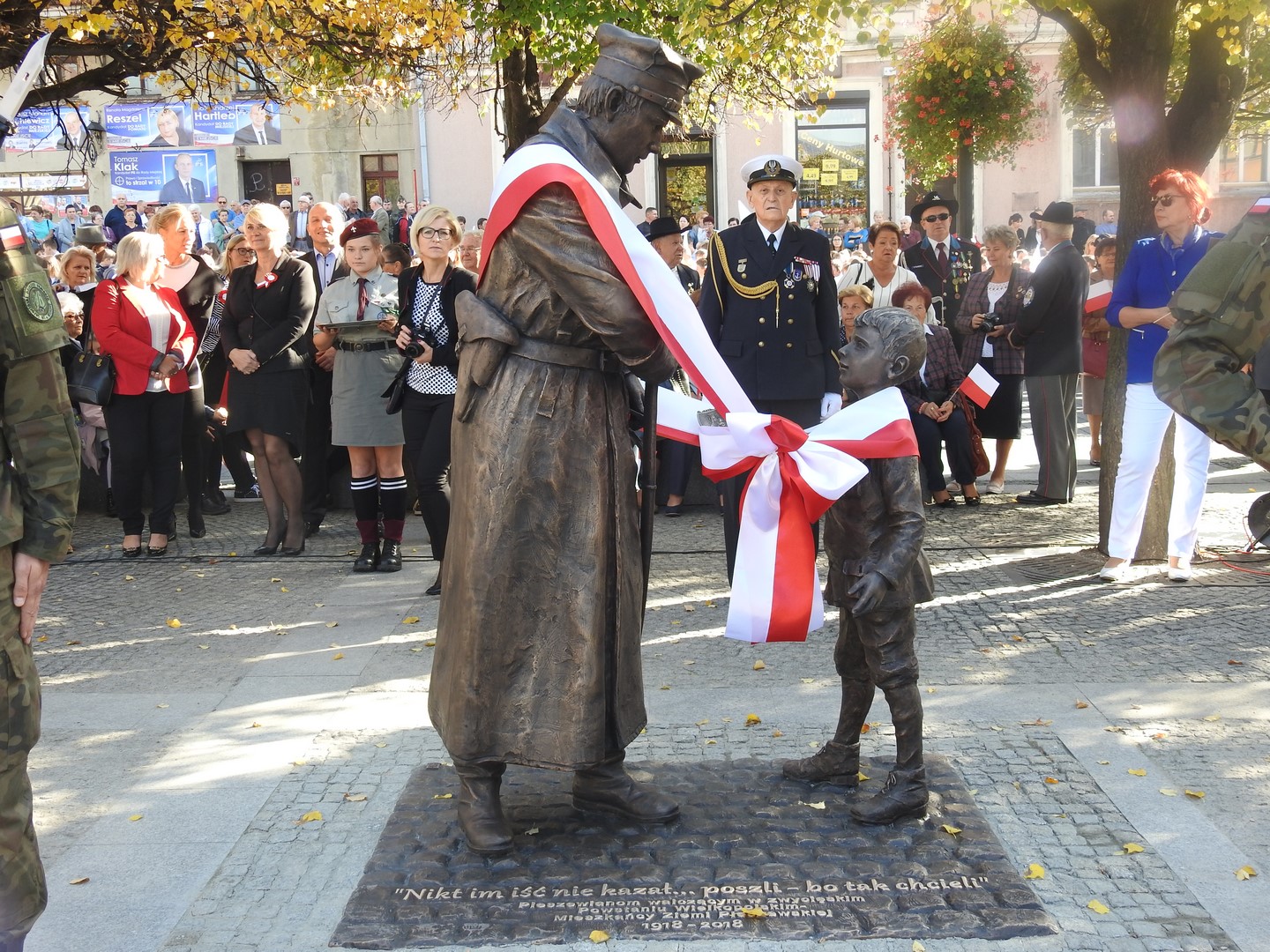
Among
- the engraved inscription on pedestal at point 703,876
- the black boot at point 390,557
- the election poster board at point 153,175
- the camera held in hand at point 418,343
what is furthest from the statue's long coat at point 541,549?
the election poster board at point 153,175

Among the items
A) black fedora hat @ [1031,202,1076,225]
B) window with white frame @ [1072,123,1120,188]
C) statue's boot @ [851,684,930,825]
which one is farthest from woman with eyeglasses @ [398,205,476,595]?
window with white frame @ [1072,123,1120,188]

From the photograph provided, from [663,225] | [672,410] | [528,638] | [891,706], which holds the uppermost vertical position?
[663,225]

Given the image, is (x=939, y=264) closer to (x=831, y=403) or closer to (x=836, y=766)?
(x=831, y=403)

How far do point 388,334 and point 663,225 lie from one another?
2.18 meters

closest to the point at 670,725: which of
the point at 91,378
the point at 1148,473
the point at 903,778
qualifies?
the point at 903,778

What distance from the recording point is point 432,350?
706 centimetres

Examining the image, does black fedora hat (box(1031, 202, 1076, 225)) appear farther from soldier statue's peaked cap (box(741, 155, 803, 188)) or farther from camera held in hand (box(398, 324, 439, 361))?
camera held in hand (box(398, 324, 439, 361))

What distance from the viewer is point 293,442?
8.28 meters

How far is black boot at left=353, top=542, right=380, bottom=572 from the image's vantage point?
309 inches

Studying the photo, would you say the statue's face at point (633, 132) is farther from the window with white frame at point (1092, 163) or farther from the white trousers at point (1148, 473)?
the window with white frame at point (1092, 163)

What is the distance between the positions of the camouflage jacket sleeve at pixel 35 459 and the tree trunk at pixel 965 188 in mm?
14754

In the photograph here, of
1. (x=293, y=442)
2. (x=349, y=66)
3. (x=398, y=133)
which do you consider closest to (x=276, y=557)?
(x=293, y=442)

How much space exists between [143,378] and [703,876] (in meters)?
5.89

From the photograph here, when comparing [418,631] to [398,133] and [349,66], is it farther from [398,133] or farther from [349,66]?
[398,133]
